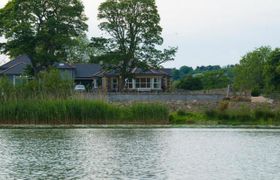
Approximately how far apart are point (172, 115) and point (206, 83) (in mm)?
55265

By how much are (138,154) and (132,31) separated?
48195 millimetres

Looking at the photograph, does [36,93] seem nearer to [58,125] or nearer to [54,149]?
[58,125]

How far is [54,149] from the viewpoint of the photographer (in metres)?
30.6

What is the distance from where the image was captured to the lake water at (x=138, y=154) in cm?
2264

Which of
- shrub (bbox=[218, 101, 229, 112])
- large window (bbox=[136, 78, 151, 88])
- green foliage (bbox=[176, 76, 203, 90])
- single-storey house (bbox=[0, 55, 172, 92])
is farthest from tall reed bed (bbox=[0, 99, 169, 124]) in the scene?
green foliage (bbox=[176, 76, 203, 90])

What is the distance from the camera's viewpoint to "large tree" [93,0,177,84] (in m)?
75.1

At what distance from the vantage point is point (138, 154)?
93.7 ft

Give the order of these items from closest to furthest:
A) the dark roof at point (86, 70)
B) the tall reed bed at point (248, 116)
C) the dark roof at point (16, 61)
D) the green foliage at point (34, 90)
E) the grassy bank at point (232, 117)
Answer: the green foliage at point (34, 90) < the grassy bank at point (232, 117) < the tall reed bed at point (248, 116) < the dark roof at point (16, 61) < the dark roof at point (86, 70)

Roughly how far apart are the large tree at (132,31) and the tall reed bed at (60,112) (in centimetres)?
2895

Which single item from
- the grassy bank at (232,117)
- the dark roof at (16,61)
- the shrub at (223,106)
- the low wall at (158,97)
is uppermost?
the dark roof at (16,61)

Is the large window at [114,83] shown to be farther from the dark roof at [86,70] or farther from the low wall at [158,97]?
the low wall at [158,97]

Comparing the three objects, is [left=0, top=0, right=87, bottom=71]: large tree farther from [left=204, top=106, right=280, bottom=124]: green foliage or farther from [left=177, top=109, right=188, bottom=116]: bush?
[left=204, top=106, right=280, bottom=124]: green foliage

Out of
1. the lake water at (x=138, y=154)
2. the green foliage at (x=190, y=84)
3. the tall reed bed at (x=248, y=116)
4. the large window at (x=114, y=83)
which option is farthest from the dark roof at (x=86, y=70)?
the lake water at (x=138, y=154)

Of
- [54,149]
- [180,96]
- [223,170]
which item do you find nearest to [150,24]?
[180,96]
